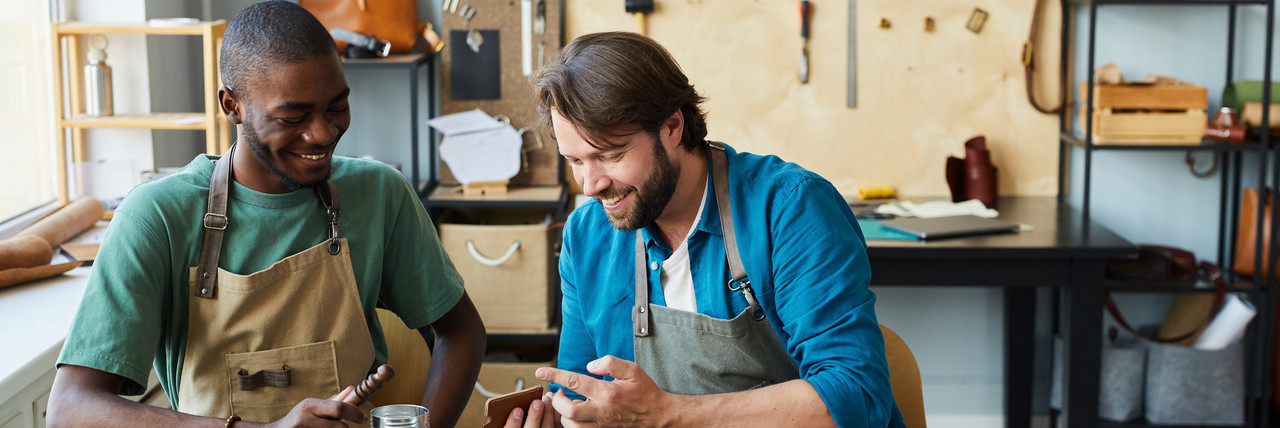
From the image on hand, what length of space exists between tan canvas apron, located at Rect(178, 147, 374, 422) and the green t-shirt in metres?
0.02

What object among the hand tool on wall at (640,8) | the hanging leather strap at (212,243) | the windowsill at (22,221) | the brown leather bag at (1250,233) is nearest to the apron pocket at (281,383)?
the hanging leather strap at (212,243)

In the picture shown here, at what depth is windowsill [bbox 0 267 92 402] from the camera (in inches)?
73.0

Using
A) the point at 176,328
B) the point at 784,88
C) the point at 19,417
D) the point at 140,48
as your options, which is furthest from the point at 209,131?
the point at 784,88

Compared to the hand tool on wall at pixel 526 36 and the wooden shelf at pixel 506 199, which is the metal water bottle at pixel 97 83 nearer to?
the wooden shelf at pixel 506 199

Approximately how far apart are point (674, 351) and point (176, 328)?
2.41 feet

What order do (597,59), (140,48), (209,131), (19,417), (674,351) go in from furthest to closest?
1. (140,48)
2. (209,131)
3. (19,417)
4. (674,351)
5. (597,59)

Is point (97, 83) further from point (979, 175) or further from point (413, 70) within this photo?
point (979, 175)

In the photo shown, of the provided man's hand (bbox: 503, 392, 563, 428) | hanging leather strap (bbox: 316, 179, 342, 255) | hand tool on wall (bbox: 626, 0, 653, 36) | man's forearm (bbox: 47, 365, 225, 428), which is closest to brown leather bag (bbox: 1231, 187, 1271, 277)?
hand tool on wall (bbox: 626, 0, 653, 36)

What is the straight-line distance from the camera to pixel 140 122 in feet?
9.66

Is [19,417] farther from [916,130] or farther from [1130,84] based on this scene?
[1130,84]

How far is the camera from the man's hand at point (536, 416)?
4.76 feet

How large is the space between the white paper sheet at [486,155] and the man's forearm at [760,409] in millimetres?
2021

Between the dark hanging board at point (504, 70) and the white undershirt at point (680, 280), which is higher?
the dark hanging board at point (504, 70)

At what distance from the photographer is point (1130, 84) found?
10.4 feet
